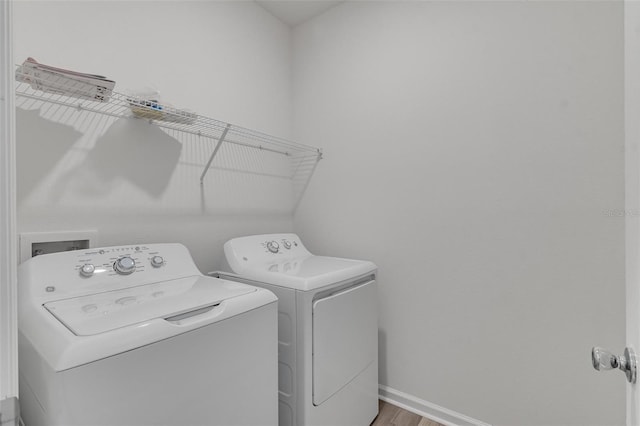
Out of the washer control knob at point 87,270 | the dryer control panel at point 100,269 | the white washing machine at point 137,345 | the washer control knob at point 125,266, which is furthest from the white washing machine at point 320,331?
the washer control knob at point 87,270

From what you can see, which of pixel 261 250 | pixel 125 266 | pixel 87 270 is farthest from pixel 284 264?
pixel 87 270

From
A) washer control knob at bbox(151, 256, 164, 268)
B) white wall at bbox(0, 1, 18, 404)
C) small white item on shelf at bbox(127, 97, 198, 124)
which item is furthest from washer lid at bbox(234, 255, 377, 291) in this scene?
white wall at bbox(0, 1, 18, 404)

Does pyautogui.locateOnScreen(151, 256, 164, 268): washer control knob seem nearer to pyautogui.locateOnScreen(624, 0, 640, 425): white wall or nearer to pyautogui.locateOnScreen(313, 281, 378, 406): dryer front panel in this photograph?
pyautogui.locateOnScreen(313, 281, 378, 406): dryer front panel

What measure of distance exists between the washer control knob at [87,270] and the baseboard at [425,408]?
1.73m

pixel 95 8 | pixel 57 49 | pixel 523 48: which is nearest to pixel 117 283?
pixel 57 49

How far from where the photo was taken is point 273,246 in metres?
1.88

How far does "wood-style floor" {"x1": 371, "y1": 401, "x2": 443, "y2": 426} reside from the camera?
1.76 m

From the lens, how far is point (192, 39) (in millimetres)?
1784

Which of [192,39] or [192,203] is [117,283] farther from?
[192,39]

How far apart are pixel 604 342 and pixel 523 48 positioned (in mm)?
1389

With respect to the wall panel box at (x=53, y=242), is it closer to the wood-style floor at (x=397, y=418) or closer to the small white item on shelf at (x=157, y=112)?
the small white item on shelf at (x=157, y=112)

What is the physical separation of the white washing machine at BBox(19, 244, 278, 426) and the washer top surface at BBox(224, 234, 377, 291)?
221mm

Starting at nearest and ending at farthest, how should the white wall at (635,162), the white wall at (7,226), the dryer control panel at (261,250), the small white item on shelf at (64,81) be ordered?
the white wall at (7,226) < the white wall at (635,162) < the small white item on shelf at (64,81) < the dryer control panel at (261,250)

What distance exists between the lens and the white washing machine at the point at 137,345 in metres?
0.73
